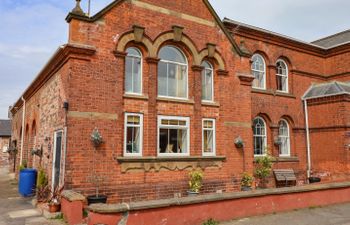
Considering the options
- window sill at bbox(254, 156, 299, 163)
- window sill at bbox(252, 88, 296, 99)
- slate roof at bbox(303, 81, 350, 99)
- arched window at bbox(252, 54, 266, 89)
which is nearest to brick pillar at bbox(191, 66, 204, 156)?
window sill at bbox(252, 88, 296, 99)

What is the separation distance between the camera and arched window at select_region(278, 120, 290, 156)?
54.9 ft

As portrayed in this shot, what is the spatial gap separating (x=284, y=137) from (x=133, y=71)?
32.6ft

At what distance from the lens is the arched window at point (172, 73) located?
38.1 ft

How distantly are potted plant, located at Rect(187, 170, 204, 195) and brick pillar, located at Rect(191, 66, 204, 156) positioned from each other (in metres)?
0.79

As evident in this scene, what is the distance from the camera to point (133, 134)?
34.9 feet

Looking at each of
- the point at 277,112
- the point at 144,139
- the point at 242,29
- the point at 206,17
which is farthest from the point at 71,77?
the point at 277,112

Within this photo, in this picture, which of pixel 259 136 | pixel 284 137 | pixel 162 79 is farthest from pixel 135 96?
pixel 284 137

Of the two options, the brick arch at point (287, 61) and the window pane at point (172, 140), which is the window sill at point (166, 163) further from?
the brick arch at point (287, 61)

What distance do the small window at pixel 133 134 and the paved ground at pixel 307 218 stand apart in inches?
157

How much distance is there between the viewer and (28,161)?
1747 cm

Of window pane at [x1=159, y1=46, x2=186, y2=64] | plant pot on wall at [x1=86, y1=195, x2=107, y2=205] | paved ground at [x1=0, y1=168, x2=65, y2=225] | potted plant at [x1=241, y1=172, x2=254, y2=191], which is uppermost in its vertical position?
window pane at [x1=159, y1=46, x2=186, y2=64]

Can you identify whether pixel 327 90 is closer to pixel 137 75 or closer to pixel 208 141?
pixel 208 141

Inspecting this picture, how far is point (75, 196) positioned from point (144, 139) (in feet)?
10.7

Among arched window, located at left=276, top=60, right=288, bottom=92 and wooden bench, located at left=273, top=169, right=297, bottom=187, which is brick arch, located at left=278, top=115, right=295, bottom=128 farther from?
wooden bench, located at left=273, top=169, right=297, bottom=187
